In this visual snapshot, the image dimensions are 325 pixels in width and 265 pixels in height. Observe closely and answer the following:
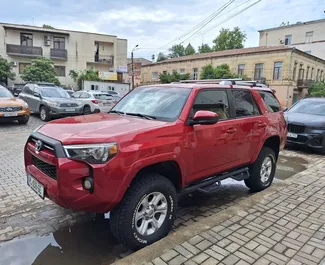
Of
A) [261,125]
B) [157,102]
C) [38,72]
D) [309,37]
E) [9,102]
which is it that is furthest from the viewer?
[309,37]

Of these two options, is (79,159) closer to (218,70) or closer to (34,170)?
(34,170)

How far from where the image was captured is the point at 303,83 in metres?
34.4

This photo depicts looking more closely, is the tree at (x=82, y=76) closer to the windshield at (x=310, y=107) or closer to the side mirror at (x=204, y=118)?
the windshield at (x=310, y=107)

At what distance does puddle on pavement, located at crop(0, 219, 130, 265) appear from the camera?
2.81 meters

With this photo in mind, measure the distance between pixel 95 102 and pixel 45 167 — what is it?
12.0 m

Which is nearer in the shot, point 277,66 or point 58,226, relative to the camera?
point 58,226

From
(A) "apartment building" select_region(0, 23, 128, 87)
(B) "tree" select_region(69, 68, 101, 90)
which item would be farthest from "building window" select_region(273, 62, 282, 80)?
(B) "tree" select_region(69, 68, 101, 90)

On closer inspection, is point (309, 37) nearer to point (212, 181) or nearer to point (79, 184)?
point (212, 181)

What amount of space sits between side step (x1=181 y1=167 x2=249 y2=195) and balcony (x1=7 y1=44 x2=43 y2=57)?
3370cm

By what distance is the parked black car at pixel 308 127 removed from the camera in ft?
26.2

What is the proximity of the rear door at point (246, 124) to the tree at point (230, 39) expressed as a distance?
2000 inches

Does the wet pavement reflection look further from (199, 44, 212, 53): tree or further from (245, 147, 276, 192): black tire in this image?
(199, 44, 212, 53): tree

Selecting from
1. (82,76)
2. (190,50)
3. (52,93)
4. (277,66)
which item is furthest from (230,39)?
(52,93)

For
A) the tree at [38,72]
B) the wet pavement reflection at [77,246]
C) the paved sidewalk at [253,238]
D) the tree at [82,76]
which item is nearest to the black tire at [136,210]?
the paved sidewalk at [253,238]
